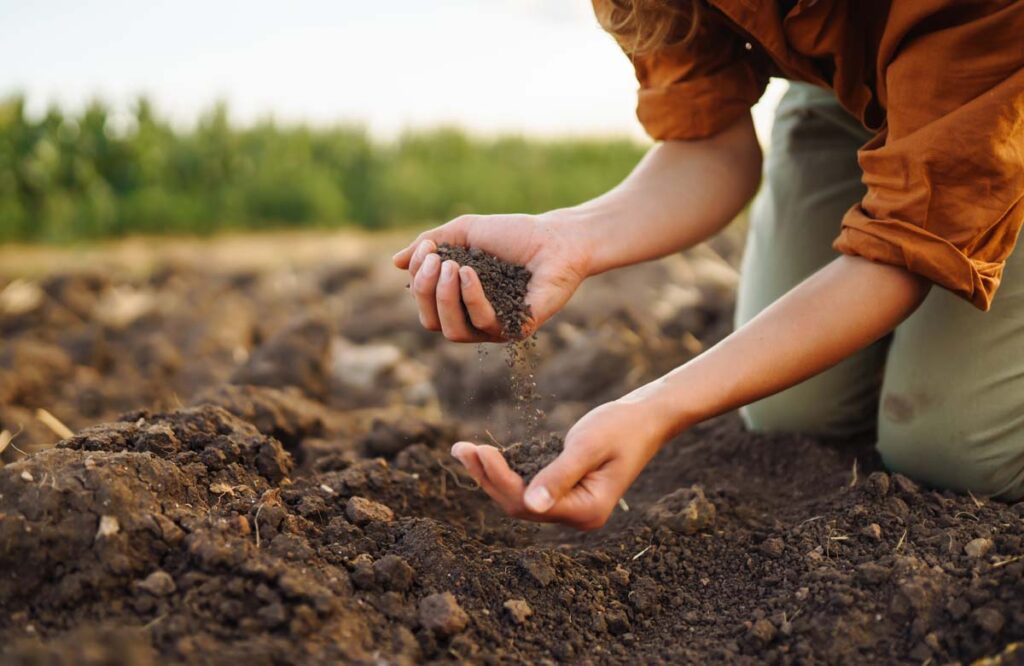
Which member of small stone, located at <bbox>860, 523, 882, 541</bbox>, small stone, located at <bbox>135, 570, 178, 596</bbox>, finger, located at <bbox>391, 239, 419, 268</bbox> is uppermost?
finger, located at <bbox>391, 239, 419, 268</bbox>

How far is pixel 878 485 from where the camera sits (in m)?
1.93

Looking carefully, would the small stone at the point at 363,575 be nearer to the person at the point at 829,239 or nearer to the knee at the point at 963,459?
the person at the point at 829,239

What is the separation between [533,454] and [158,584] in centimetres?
64

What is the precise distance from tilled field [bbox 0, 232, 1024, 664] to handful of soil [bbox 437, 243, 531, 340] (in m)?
0.41

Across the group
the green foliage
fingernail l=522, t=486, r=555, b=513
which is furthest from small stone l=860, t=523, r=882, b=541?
the green foliage

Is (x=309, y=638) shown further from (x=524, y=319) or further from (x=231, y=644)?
(x=524, y=319)

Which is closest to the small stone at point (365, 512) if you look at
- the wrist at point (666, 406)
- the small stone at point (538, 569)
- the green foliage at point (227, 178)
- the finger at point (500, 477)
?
the small stone at point (538, 569)

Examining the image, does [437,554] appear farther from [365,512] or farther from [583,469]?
[583,469]

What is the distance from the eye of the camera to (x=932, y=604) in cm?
148

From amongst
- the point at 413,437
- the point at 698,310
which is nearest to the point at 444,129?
the point at 698,310

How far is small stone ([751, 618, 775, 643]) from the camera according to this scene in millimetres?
1494

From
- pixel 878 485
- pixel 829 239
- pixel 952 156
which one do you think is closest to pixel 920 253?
pixel 952 156

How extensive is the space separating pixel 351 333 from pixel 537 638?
245 cm

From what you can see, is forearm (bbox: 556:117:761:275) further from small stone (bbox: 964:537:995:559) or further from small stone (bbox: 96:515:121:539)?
small stone (bbox: 96:515:121:539)
